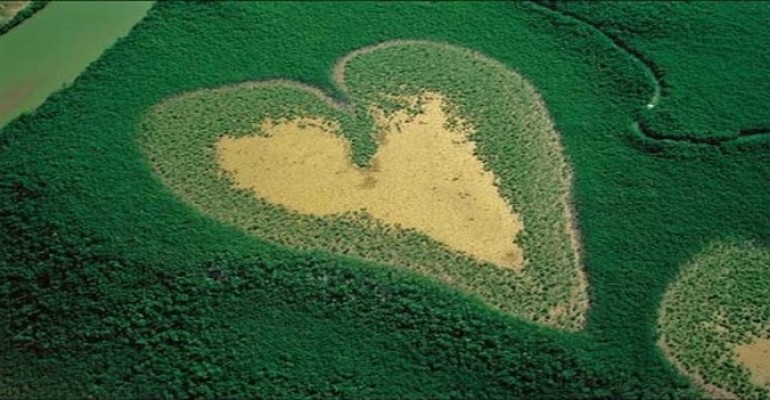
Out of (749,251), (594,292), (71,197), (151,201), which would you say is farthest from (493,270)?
(71,197)

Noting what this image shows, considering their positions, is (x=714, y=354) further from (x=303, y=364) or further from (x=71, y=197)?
(x=71, y=197)

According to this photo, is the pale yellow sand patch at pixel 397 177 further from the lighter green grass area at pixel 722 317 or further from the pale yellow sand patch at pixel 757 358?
the pale yellow sand patch at pixel 757 358

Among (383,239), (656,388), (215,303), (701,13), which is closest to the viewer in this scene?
(656,388)

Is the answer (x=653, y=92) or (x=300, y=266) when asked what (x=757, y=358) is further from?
(x=300, y=266)

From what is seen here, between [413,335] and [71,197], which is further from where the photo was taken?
[71,197]

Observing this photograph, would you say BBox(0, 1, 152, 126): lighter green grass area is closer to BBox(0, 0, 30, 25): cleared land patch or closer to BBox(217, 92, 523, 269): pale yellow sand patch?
BBox(0, 0, 30, 25): cleared land patch

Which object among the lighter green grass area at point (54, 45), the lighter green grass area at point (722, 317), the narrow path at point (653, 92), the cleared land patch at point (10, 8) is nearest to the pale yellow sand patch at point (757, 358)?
the lighter green grass area at point (722, 317)
